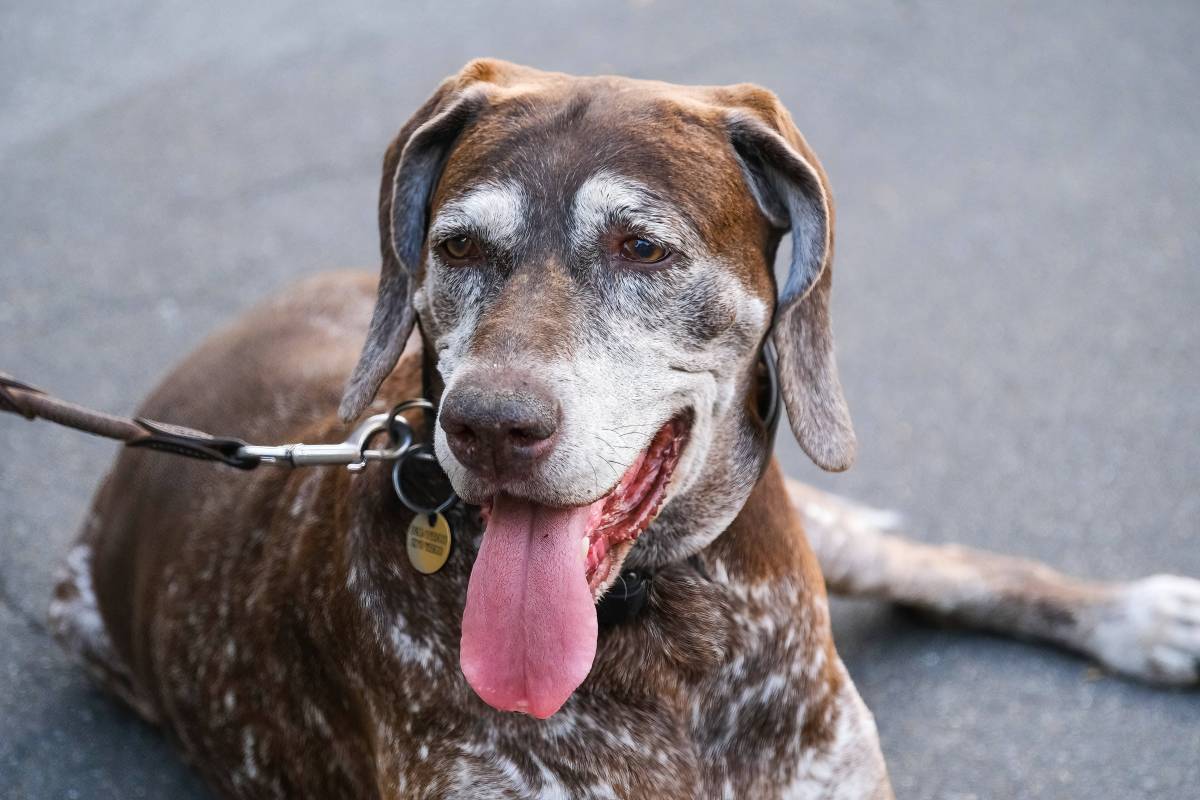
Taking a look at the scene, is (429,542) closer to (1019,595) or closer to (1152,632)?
(1019,595)

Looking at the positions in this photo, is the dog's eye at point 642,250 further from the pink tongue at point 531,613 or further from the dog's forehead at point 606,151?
the pink tongue at point 531,613

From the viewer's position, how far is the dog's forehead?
2469 millimetres

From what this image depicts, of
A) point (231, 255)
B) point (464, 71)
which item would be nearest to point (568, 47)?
point (231, 255)

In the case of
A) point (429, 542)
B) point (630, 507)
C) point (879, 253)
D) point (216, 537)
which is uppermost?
point (630, 507)

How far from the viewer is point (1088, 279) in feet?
18.5

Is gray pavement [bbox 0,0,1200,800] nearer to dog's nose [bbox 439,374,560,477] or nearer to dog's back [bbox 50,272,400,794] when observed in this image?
dog's back [bbox 50,272,400,794]

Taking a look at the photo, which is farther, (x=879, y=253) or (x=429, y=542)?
(x=879, y=253)

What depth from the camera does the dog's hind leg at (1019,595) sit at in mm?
3775

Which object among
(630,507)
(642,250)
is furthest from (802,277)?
(630,507)

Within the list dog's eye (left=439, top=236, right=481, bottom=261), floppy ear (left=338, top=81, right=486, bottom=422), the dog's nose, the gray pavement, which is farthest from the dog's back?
the dog's nose

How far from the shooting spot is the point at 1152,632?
3.77 meters

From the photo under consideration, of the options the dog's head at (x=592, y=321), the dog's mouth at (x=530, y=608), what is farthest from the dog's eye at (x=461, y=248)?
the dog's mouth at (x=530, y=608)

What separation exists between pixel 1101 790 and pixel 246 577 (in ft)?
7.50

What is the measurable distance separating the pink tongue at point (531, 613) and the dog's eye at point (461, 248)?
18.7 inches
